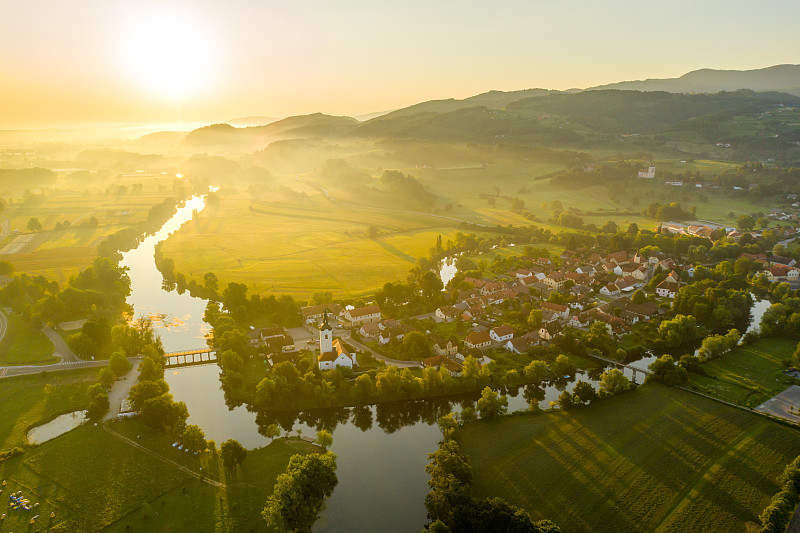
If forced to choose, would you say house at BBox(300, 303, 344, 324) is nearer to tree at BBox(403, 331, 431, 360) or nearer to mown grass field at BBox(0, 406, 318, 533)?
tree at BBox(403, 331, 431, 360)

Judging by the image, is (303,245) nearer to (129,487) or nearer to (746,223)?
(129,487)

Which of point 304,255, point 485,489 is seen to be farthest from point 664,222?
point 485,489

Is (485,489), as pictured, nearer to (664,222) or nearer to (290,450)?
(290,450)

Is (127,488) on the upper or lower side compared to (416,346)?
lower

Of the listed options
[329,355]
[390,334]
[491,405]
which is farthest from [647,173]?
[329,355]

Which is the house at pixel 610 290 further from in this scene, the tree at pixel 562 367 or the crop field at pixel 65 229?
the crop field at pixel 65 229

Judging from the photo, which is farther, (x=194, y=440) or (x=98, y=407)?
(x=98, y=407)
